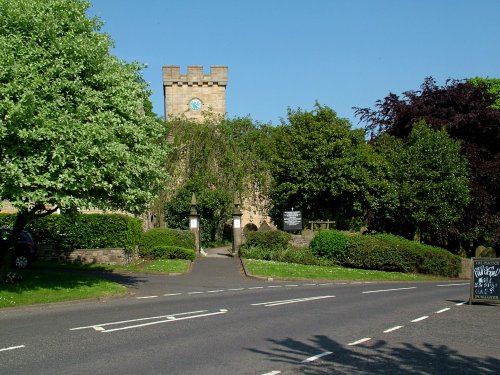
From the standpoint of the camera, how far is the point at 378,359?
912 cm

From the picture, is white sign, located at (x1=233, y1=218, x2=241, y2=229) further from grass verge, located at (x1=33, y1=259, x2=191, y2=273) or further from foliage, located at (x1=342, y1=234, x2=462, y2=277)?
grass verge, located at (x1=33, y1=259, x2=191, y2=273)

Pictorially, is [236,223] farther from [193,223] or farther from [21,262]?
A: [21,262]

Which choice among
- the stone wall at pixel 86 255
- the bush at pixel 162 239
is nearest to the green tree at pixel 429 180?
the bush at pixel 162 239

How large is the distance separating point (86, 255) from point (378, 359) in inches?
892

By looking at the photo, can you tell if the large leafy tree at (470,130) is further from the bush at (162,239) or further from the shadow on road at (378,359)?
the shadow on road at (378,359)

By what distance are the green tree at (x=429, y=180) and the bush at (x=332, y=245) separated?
592cm

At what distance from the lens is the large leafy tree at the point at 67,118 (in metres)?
15.5

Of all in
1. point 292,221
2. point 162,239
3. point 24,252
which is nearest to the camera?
point 24,252

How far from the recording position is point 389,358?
30.2 feet

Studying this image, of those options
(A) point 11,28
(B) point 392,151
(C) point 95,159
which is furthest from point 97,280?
(B) point 392,151

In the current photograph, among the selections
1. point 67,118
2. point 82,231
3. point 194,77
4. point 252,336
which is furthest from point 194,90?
point 252,336

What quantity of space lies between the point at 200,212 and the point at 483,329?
122 ft

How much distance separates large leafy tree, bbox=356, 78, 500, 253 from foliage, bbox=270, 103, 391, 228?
5324 millimetres

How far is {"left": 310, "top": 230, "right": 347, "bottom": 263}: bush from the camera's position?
35531 millimetres
